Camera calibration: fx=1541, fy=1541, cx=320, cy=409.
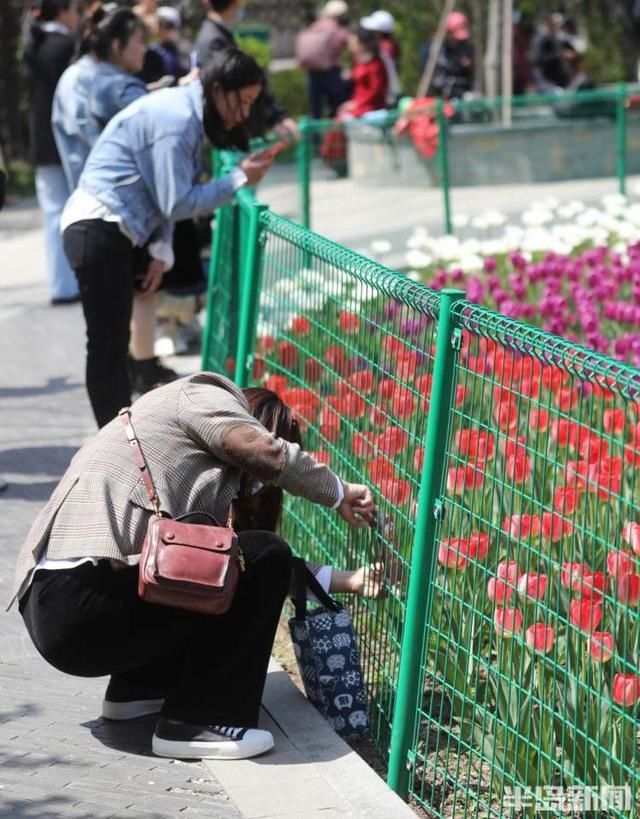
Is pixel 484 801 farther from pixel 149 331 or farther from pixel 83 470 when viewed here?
pixel 149 331

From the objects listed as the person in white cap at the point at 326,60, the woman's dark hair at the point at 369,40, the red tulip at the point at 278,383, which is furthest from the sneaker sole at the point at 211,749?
the person in white cap at the point at 326,60

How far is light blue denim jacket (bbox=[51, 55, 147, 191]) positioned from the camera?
7715 mm

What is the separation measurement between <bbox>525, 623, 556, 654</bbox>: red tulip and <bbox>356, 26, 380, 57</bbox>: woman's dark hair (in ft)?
41.3

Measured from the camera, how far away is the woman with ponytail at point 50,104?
10.0 m

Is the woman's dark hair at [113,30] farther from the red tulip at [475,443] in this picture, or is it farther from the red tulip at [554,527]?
the red tulip at [554,527]

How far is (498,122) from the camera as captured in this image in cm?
1396

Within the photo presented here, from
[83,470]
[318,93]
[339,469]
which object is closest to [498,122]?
[318,93]

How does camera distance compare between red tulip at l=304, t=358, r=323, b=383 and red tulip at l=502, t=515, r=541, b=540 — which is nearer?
red tulip at l=502, t=515, r=541, b=540

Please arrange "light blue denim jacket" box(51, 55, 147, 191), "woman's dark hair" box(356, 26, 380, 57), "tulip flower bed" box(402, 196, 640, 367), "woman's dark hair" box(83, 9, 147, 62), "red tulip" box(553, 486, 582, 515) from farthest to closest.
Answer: "woman's dark hair" box(356, 26, 380, 57)
"light blue denim jacket" box(51, 55, 147, 191)
"woman's dark hair" box(83, 9, 147, 62)
"tulip flower bed" box(402, 196, 640, 367)
"red tulip" box(553, 486, 582, 515)

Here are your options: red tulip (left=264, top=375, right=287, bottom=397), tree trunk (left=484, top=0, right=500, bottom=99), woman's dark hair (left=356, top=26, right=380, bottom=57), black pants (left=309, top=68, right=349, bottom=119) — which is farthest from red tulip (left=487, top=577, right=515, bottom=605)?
black pants (left=309, top=68, right=349, bottom=119)

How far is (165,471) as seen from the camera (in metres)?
3.86

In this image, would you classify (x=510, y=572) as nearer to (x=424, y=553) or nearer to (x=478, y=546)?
(x=478, y=546)

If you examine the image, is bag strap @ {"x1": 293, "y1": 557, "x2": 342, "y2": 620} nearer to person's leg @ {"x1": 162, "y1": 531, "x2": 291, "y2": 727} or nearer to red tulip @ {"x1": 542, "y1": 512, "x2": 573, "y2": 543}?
person's leg @ {"x1": 162, "y1": 531, "x2": 291, "y2": 727}

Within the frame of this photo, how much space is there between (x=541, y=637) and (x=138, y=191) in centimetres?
317
